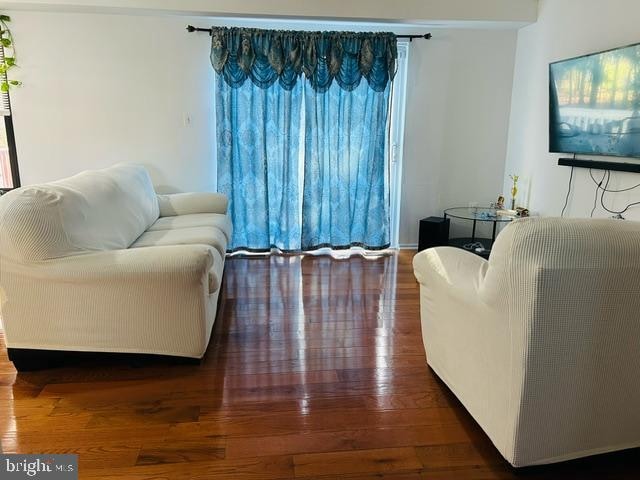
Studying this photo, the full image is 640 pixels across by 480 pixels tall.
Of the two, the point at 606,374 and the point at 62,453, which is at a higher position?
the point at 606,374

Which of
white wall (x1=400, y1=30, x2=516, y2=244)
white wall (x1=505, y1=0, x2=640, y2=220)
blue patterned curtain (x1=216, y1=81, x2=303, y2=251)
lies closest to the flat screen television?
white wall (x1=505, y1=0, x2=640, y2=220)

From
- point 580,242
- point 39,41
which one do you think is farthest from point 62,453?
point 39,41

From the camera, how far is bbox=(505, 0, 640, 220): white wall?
2.96m

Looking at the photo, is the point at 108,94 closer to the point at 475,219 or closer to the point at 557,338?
the point at 475,219

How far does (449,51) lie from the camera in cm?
432

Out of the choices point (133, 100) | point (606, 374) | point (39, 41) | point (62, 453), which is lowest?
point (62, 453)

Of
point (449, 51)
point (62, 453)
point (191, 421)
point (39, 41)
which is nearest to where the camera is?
point (62, 453)

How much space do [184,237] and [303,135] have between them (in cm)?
175

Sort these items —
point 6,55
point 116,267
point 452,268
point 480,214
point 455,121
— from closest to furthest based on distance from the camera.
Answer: point 452,268
point 116,267
point 6,55
point 480,214
point 455,121

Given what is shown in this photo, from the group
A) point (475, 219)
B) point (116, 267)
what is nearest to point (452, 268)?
point (116, 267)

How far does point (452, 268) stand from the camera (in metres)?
1.90

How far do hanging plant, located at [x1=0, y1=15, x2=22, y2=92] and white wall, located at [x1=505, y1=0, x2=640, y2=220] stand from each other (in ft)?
14.8

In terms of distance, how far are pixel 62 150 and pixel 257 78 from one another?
1890 mm

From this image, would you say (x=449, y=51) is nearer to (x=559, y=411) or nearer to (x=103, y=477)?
(x=559, y=411)
